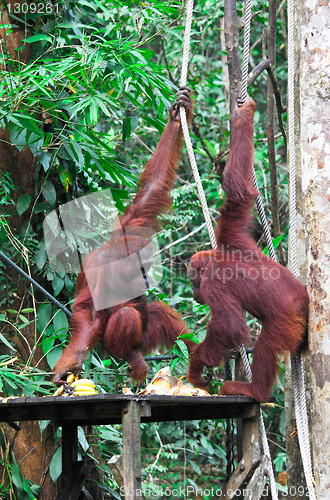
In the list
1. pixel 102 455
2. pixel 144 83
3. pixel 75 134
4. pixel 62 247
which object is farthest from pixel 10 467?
pixel 144 83

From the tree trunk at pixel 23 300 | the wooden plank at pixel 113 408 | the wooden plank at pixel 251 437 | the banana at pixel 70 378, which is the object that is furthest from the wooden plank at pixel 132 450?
the tree trunk at pixel 23 300

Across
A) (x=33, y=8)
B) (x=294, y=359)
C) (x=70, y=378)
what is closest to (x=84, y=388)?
(x=70, y=378)

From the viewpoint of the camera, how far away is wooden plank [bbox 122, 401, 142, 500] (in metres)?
2.08

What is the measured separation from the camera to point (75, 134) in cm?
371

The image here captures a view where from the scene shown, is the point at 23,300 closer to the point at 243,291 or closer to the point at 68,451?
the point at 68,451

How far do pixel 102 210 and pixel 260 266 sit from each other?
89.9 inches

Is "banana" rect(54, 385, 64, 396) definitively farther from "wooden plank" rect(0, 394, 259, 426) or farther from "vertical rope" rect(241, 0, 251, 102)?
"vertical rope" rect(241, 0, 251, 102)

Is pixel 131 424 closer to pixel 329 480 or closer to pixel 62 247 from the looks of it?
pixel 329 480

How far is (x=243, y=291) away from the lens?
9.35 feet

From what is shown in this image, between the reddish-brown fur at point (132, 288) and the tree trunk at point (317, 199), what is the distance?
99 centimetres

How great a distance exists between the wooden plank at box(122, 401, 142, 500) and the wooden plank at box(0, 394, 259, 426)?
0.15 feet

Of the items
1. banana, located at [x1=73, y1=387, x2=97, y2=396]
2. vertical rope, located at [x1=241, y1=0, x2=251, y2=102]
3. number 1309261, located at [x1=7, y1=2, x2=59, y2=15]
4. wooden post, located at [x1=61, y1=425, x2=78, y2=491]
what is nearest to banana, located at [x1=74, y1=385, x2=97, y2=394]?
banana, located at [x1=73, y1=387, x2=97, y2=396]

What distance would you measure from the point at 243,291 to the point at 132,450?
3.67 feet

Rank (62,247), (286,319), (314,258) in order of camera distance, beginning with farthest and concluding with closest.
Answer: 1. (62,247)
2. (286,319)
3. (314,258)
